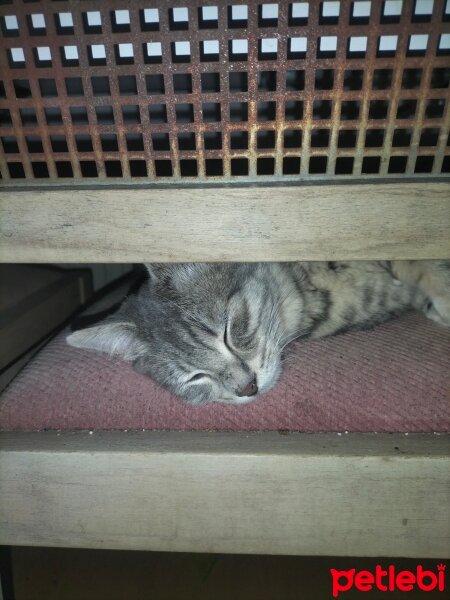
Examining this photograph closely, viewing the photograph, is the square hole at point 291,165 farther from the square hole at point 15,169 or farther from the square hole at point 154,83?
the square hole at point 15,169

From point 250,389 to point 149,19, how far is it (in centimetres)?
82

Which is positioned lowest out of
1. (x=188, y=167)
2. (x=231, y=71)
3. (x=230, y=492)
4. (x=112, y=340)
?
(x=230, y=492)

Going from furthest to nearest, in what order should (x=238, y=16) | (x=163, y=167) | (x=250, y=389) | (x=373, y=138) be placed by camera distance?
(x=163, y=167) < (x=373, y=138) < (x=250, y=389) < (x=238, y=16)

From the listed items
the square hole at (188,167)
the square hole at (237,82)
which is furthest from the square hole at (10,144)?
the square hole at (237,82)

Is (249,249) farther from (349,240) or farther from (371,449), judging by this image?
(371,449)

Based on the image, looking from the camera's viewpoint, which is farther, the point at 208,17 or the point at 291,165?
the point at 291,165

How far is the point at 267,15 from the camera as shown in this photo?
2.64ft

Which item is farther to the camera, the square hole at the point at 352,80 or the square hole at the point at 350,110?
the square hole at the point at 352,80

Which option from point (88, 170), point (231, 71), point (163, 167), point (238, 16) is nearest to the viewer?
point (231, 71)

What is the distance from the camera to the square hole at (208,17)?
2.63 feet

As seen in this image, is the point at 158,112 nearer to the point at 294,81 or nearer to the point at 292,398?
the point at 294,81

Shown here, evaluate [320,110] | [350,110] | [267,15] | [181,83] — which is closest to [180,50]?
[267,15]

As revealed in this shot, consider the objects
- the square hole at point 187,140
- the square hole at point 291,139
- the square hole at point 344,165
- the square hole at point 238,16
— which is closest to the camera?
the square hole at point 238,16

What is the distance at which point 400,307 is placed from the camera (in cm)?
135
